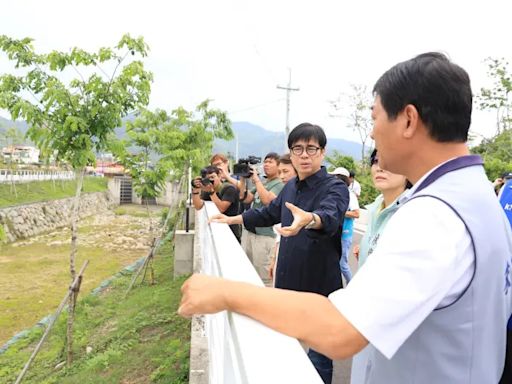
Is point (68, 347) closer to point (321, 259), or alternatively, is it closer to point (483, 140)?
point (321, 259)

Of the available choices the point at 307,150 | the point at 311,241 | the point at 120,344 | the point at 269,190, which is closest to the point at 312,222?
the point at 311,241

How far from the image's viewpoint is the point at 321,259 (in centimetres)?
248

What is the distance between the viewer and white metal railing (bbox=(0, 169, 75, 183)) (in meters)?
27.8

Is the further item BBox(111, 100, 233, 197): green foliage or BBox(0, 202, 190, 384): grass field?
BBox(111, 100, 233, 197): green foliage

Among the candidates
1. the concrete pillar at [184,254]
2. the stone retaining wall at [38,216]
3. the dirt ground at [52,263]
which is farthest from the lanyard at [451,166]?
the stone retaining wall at [38,216]

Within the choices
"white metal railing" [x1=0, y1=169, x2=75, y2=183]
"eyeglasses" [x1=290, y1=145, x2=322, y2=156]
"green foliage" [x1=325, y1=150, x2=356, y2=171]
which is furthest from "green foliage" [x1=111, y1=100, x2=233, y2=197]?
"white metal railing" [x1=0, y1=169, x2=75, y2=183]

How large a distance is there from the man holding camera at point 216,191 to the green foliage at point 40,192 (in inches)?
894

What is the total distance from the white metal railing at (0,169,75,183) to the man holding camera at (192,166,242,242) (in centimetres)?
2714

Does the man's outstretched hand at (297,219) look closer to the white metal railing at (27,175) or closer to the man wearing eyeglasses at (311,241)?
the man wearing eyeglasses at (311,241)

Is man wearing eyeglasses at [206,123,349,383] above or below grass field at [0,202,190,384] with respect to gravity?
above

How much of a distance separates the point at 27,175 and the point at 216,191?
105 feet

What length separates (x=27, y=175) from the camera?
31.5 m

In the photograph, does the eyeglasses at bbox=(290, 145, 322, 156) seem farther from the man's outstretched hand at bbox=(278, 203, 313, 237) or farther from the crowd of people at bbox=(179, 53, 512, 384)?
the crowd of people at bbox=(179, 53, 512, 384)

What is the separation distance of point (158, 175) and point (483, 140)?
17382 millimetres
